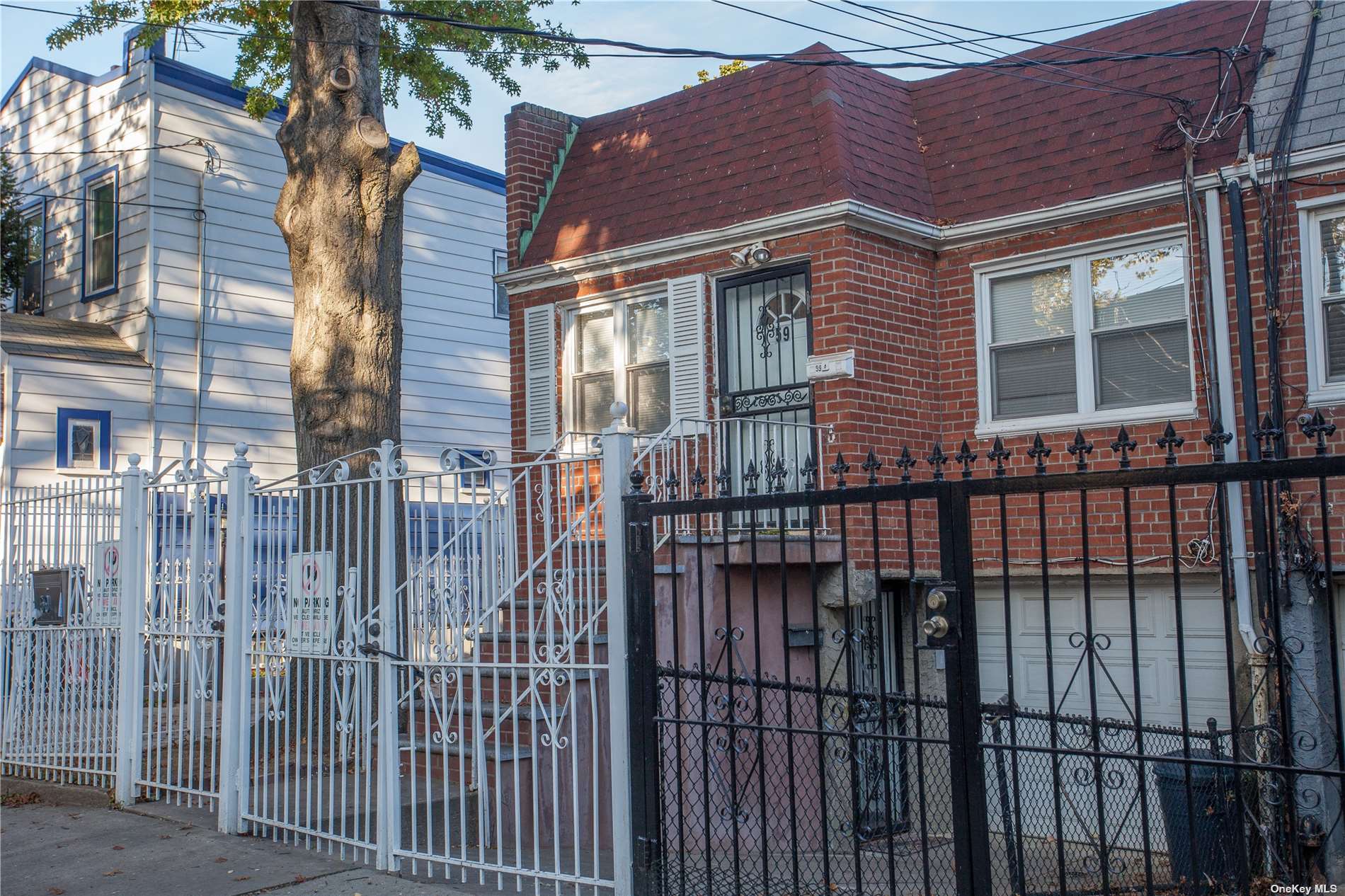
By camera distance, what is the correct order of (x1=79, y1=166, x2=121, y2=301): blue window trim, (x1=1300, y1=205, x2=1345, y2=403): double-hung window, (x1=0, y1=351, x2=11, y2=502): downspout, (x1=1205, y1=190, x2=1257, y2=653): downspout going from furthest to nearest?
(x1=79, y1=166, x2=121, y2=301): blue window trim < (x1=0, y1=351, x2=11, y2=502): downspout < (x1=1300, y1=205, x2=1345, y2=403): double-hung window < (x1=1205, y1=190, x2=1257, y2=653): downspout

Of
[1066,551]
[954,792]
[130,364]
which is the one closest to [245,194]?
[130,364]

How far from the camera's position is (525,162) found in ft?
41.9

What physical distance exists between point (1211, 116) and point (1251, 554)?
345cm

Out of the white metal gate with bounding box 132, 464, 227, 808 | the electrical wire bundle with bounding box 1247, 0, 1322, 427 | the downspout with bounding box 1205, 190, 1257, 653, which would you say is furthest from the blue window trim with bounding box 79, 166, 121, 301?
the electrical wire bundle with bounding box 1247, 0, 1322, 427

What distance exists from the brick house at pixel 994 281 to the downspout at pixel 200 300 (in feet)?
14.8

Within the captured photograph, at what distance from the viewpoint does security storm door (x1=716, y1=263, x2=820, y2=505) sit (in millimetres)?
10406

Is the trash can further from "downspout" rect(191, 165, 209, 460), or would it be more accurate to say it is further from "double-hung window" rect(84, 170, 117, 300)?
"double-hung window" rect(84, 170, 117, 300)

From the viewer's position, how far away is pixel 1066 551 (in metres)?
9.75

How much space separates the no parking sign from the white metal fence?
2cm

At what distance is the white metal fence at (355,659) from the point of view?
6186 millimetres

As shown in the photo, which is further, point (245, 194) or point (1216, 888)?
point (245, 194)

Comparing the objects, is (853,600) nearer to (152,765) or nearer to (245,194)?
(152,765)

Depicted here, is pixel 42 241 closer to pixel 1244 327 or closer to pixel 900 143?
pixel 900 143

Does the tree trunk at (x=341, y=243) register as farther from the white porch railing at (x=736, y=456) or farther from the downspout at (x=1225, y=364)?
the downspout at (x=1225, y=364)
